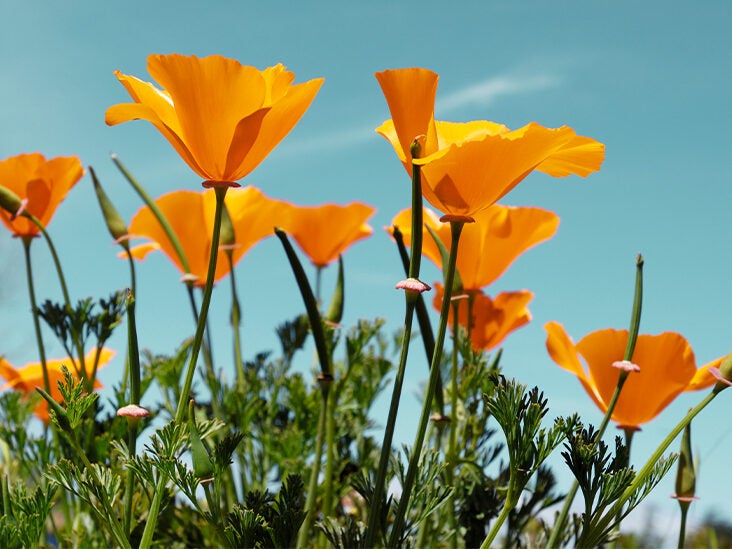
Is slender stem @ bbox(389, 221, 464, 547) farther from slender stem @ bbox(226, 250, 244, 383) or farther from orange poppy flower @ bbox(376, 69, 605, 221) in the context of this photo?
slender stem @ bbox(226, 250, 244, 383)

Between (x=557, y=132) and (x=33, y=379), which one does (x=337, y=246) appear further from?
(x=557, y=132)

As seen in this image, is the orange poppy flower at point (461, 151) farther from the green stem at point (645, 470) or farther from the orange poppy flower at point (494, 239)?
the orange poppy flower at point (494, 239)

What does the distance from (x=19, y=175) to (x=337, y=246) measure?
0.76 meters

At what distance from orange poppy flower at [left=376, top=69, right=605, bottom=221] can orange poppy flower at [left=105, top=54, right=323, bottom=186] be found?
0.11 metres

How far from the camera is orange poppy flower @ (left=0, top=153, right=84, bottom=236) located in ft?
4.83

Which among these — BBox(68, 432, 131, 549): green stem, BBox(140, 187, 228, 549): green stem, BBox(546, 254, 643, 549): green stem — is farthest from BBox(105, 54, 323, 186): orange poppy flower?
BBox(546, 254, 643, 549): green stem

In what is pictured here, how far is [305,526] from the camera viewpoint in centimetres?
120

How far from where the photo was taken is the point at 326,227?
1.98 m

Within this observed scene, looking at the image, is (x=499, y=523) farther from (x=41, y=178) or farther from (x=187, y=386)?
(x=41, y=178)

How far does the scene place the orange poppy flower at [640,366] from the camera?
4.04ft

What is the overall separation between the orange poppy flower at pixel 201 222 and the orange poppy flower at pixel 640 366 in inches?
28.2

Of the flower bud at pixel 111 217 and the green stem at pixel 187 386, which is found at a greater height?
the flower bud at pixel 111 217

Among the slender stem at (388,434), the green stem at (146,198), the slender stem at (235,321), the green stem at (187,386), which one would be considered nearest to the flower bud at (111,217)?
the green stem at (146,198)

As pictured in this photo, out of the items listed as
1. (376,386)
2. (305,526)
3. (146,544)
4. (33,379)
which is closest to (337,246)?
(376,386)
